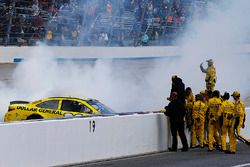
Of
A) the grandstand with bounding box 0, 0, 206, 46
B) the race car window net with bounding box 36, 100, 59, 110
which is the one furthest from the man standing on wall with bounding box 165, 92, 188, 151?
the grandstand with bounding box 0, 0, 206, 46

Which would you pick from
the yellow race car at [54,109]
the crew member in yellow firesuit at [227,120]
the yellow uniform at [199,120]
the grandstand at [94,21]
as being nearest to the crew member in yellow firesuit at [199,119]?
the yellow uniform at [199,120]

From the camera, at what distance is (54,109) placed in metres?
16.7

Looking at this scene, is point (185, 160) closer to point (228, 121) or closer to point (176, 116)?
point (176, 116)

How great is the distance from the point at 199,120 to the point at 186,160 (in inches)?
95.6

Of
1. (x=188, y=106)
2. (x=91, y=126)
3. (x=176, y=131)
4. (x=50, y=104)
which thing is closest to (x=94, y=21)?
(x=50, y=104)

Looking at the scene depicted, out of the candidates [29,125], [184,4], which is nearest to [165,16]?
[184,4]

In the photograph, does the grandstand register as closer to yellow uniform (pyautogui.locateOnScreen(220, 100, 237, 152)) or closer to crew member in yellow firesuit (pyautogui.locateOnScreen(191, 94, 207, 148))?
crew member in yellow firesuit (pyautogui.locateOnScreen(191, 94, 207, 148))

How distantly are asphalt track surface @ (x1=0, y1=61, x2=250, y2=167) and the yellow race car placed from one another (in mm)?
2751

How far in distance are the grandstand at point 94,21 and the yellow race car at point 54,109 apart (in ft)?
19.9

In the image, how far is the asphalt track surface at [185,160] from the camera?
12.3m

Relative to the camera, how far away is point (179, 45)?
2791 centimetres

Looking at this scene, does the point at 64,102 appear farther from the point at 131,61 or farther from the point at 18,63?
the point at 131,61

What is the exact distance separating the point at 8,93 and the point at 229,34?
962cm

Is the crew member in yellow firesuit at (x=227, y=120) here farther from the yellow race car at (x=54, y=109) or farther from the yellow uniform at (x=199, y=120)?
the yellow race car at (x=54, y=109)
